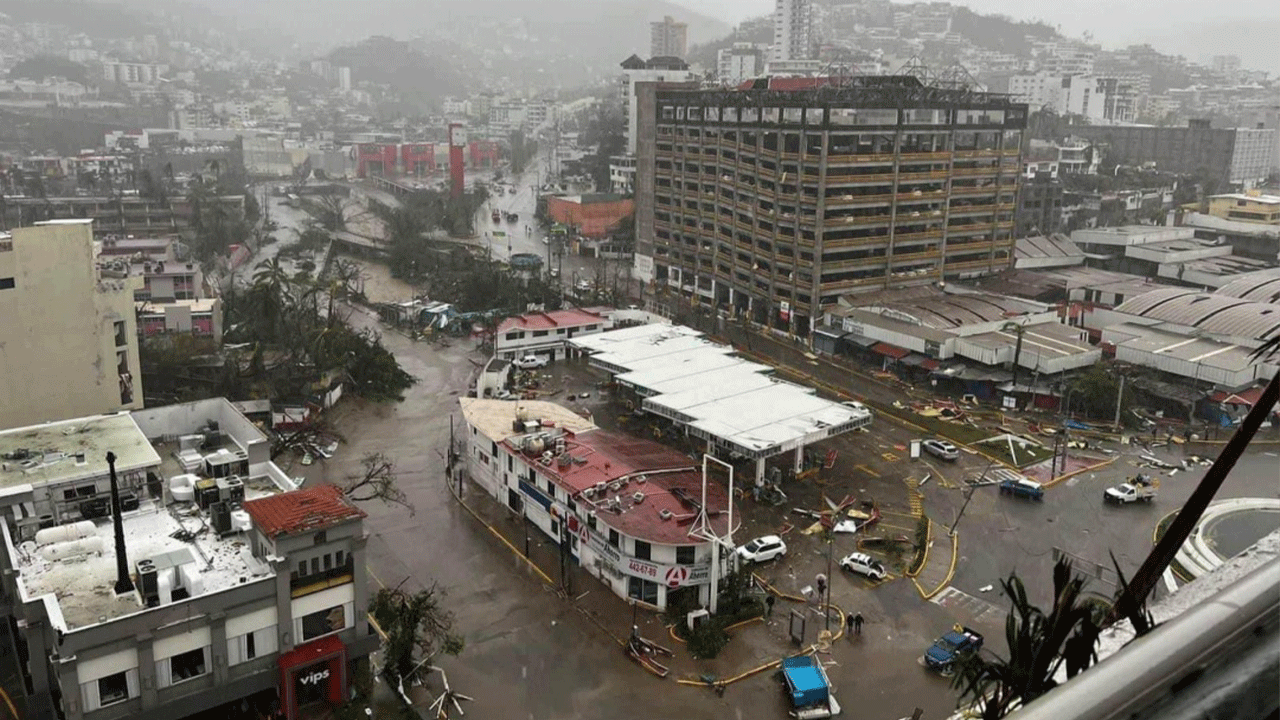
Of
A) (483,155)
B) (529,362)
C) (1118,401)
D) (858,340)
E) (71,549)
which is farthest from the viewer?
(483,155)

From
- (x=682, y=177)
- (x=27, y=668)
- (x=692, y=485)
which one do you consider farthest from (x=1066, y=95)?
(x=27, y=668)

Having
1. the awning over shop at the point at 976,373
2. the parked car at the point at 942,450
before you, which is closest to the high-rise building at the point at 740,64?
the awning over shop at the point at 976,373

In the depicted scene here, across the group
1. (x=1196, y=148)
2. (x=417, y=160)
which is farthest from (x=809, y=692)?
(x=417, y=160)

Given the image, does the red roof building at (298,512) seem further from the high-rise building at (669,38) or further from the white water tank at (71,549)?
the high-rise building at (669,38)

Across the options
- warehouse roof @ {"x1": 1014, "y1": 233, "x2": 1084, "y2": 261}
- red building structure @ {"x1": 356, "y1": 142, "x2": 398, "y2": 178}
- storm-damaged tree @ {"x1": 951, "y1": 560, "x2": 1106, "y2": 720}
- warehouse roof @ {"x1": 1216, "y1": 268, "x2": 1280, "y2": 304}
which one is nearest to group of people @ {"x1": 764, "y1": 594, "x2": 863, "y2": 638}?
storm-damaged tree @ {"x1": 951, "y1": 560, "x2": 1106, "y2": 720}

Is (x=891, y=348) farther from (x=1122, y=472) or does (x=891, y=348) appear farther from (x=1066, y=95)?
(x=1066, y=95)

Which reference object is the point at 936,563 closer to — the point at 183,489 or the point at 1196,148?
the point at 183,489
